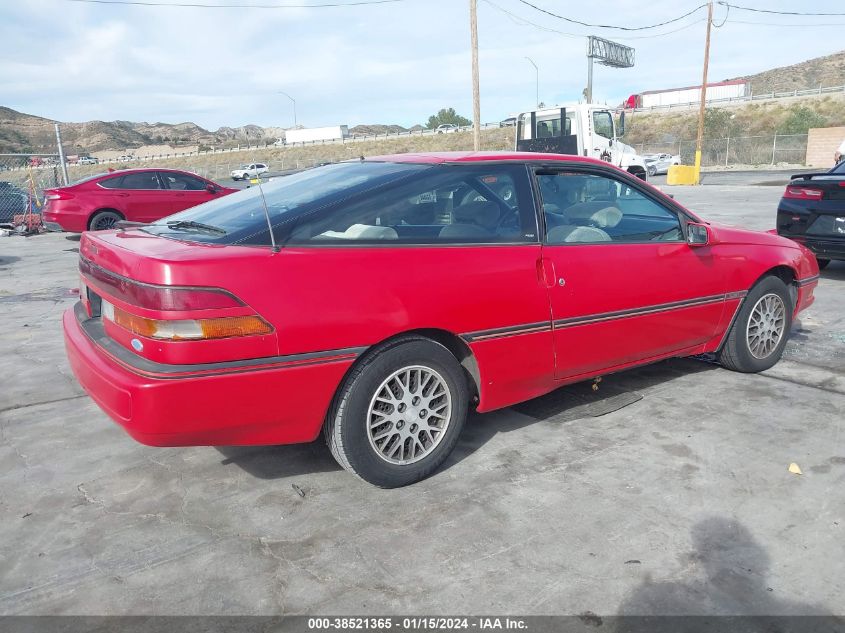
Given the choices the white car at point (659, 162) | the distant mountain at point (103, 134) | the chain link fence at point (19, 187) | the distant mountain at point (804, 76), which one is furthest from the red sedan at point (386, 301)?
the distant mountain at point (804, 76)

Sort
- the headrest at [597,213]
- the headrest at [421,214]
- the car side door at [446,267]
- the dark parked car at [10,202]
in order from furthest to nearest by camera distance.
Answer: the dark parked car at [10,202] → the headrest at [597,213] → the headrest at [421,214] → the car side door at [446,267]

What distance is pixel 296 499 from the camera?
3.19 meters

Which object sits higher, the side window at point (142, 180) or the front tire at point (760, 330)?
the side window at point (142, 180)

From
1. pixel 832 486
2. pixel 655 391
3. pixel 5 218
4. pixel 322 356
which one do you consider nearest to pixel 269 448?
pixel 322 356

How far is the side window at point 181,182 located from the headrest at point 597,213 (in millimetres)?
10588

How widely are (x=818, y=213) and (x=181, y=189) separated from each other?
10.5 meters

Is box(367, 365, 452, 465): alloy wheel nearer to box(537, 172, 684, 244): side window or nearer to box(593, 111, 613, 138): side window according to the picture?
box(537, 172, 684, 244): side window

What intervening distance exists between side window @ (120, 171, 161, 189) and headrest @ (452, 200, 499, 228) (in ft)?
35.3

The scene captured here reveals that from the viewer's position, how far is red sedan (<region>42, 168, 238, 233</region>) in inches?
482

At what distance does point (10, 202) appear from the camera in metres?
15.8

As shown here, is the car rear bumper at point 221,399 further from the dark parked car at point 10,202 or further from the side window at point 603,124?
the side window at point 603,124

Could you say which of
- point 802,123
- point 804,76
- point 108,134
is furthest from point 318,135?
point 804,76

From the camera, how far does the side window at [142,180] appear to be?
41.5 feet

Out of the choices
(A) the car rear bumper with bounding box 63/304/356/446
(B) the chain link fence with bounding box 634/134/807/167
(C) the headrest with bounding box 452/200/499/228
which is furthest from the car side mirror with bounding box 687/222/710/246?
(B) the chain link fence with bounding box 634/134/807/167
